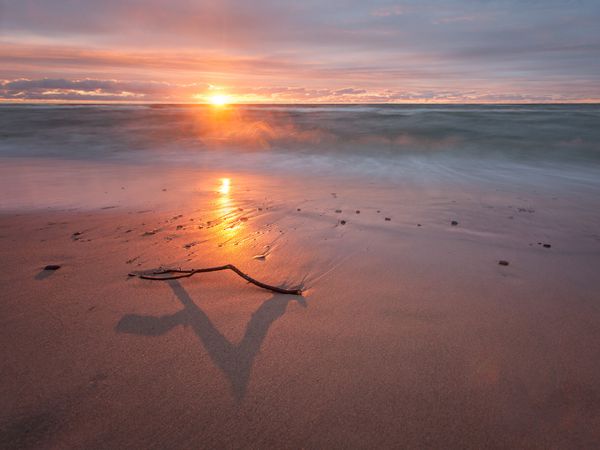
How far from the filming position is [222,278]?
2.82 m

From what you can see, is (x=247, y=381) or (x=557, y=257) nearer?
(x=247, y=381)

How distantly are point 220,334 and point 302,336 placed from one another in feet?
1.44

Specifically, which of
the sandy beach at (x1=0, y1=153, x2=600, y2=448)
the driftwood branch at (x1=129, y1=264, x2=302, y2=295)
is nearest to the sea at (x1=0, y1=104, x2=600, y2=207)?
the sandy beach at (x1=0, y1=153, x2=600, y2=448)

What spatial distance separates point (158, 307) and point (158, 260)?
813mm

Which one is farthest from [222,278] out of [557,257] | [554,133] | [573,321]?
[554,133]

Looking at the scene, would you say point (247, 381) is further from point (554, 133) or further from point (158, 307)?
point (554, 133)

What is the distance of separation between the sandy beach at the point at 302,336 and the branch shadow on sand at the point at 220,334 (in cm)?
1

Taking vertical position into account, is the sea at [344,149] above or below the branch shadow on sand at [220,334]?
below

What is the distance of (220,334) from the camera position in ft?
7.13

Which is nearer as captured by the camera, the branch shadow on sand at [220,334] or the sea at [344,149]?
the branch shadow on sand at [220,334]

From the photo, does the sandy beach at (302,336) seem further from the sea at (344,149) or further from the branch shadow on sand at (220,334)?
the sea at (344,149)

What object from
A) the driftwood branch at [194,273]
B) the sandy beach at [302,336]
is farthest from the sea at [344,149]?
the driftwood branch at [194,273]

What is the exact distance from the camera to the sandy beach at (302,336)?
1.61 metres

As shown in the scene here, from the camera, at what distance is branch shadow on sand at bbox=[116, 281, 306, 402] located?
1.90 metres
